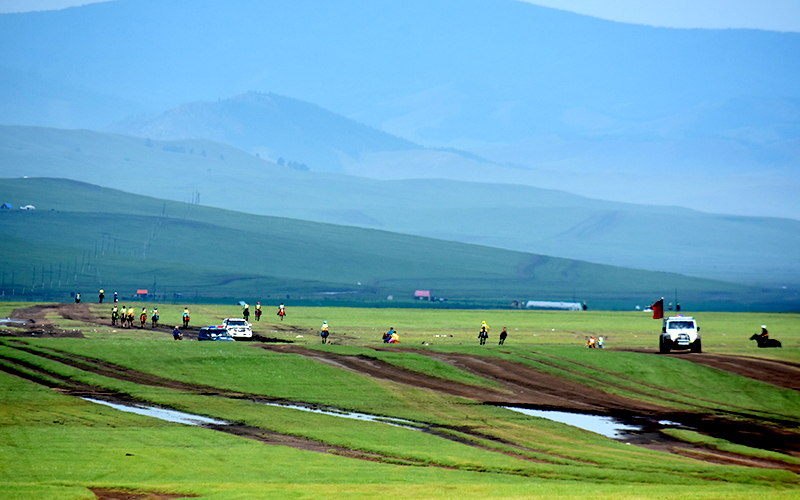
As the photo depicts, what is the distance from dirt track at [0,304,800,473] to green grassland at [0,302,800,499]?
0.88 metres

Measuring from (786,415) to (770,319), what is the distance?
86291 millimetres

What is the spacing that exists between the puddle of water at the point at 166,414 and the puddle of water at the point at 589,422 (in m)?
15.0

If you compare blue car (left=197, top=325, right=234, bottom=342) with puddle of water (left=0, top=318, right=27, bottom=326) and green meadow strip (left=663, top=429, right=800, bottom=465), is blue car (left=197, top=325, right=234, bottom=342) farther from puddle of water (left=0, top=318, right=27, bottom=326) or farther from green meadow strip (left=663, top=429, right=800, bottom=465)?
green meadow strip (left=663, top=429, right=800, bottom=465)

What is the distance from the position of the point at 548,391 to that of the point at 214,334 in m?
27.4

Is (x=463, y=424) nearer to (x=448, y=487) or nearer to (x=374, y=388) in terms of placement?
(x=374, y=388)

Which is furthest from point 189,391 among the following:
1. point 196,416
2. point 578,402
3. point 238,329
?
point 238,329

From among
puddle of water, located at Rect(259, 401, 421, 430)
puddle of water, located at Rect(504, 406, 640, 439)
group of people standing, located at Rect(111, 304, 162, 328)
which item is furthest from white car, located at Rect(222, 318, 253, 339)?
puddle of water, located at Rect(504, 406, 640, 439)

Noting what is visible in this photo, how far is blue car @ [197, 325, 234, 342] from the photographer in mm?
68062

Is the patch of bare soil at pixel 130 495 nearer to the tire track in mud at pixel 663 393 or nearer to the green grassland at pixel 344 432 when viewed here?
the green grassland at pixel 344 432

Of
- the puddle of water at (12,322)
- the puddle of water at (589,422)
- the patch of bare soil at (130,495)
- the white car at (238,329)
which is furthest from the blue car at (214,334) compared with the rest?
the patch of bare soil at (130,495)

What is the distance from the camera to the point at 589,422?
43.5 metres

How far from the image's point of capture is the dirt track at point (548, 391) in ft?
126

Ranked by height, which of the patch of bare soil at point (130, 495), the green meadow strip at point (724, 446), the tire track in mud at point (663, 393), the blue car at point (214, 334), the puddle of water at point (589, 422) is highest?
the blue car at point (214, 334)

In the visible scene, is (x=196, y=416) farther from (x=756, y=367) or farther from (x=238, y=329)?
(x=756, y=367)
